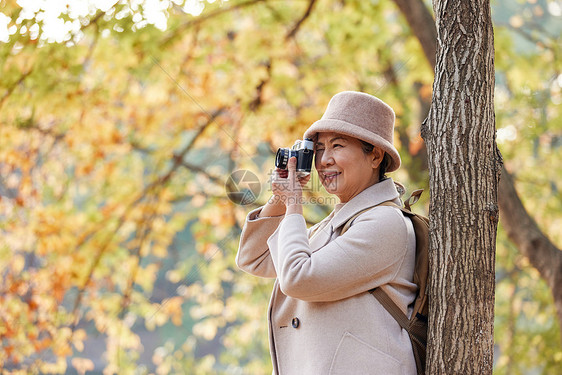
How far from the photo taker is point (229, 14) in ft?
15.6

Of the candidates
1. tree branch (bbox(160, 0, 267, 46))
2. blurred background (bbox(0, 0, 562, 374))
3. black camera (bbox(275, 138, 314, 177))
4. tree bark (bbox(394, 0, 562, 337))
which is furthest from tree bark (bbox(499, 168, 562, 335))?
tree branch (bbox(160, 0, 267, 46))

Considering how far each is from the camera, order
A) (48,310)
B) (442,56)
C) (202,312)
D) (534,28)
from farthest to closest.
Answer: (202,312) → (534,28) → (48,310) → (442,56)

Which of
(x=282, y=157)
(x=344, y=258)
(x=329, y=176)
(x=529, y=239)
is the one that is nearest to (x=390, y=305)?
(x=344, y=258)

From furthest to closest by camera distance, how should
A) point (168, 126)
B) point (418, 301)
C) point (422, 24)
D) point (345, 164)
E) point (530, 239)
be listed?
point (168, 126), point (422, 24), point (530, 239), point (345, 164), point (418, 301)

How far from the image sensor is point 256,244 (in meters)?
2.10

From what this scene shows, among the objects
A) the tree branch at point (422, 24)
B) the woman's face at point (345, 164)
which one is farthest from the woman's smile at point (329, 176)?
the tree branch at point (422, 24)

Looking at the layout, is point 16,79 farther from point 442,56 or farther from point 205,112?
point 442,56

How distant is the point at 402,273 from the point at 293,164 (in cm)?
45

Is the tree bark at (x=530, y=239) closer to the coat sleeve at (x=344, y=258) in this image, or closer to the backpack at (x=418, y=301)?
the backpack at (x=418, y=301)

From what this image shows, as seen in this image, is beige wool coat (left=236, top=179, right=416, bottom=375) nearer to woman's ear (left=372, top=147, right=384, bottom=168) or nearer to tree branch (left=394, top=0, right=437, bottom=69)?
woman's ear (left=372, top=147, right=384, bottom=168)

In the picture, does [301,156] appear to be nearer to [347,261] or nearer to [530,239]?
[347,261]

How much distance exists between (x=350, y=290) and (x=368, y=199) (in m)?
0.30

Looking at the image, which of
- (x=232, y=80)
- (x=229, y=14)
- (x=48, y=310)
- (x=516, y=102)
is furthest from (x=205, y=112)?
(x=516, y=102)

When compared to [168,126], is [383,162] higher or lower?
higher
